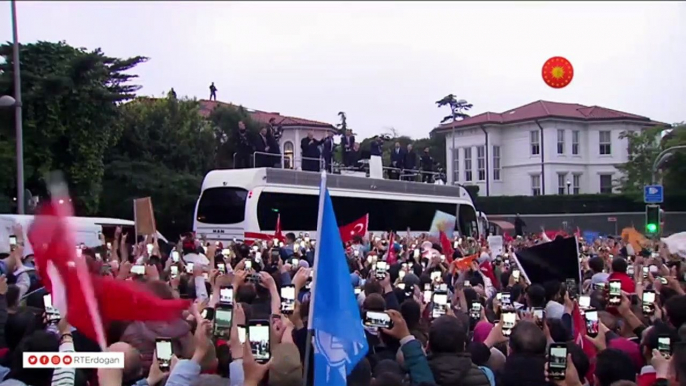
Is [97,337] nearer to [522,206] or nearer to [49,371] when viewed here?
[49,371]

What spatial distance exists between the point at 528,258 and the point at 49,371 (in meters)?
5.68

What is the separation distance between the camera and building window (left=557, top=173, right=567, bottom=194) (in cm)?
6041

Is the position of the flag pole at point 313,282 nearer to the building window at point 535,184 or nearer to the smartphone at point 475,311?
the smartphone at point 475,311

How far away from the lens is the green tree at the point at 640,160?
4975cm

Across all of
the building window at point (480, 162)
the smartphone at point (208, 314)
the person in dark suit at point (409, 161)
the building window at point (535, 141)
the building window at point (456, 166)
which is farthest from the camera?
the building window at point (456, 166)

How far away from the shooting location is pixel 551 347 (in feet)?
14.2

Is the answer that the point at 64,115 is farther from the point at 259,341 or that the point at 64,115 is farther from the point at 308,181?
the point at 259,341

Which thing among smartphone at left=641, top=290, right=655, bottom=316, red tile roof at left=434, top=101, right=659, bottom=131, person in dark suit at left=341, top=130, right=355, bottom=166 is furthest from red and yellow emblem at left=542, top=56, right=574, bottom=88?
red tile roof at left=434, top=101, right=659, bottom=131

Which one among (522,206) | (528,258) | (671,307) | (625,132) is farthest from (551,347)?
(625,132)

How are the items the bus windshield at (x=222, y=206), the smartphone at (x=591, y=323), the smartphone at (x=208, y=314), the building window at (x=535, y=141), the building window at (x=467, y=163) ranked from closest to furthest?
1. the smartphone at (x=208, y=314)
2. the smartphone at (x=591, y=323)
3. the bus windshield at (x=222, y=206)
4. the building window at (x=535, y=141)
5. the building window at (x=467, y=163)

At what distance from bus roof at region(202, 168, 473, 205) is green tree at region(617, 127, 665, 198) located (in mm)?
24516

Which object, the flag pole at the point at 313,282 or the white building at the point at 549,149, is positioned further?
the white building at the point at 549,149

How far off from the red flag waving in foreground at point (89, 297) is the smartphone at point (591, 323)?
287 centimetres

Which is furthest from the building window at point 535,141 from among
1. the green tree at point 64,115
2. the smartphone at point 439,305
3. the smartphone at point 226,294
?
the smartphone at point 226,294
